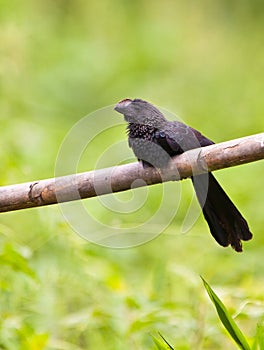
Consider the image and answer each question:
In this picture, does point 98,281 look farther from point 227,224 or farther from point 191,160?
point 191,160

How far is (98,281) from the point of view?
267cm

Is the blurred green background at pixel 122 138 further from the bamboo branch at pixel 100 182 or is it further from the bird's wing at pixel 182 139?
the bird's wing at pixel 182 139

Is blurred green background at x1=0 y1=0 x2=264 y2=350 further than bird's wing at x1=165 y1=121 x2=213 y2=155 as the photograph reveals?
Yes

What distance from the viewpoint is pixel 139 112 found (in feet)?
6.98

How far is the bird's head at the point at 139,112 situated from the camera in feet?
6.94

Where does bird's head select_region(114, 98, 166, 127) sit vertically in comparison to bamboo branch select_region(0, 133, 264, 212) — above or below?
above

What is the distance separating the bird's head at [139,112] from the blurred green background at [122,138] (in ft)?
1.61

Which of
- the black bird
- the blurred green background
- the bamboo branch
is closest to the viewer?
the bamboo branch

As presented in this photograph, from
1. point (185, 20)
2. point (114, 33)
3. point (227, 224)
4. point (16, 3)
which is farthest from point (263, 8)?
point (227, 224)

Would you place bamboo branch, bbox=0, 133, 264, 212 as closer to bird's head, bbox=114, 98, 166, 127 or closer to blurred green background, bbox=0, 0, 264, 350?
bird's head, bbox=114, 98, 166, 127

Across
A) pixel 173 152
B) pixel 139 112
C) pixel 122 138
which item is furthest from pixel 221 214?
pixel 122 138

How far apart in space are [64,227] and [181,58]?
15.1ft

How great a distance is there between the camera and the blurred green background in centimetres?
→ 244

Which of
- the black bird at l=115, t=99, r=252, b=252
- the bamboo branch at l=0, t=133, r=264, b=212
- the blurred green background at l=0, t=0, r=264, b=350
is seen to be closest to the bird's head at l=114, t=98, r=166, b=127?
the black bird at l=115, t=99, r=252, b=252
